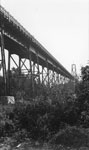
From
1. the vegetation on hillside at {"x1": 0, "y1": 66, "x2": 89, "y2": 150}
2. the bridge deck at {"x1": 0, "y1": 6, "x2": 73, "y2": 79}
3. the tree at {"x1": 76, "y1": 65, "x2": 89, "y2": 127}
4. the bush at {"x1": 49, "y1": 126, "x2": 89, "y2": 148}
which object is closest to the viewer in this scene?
the bush at {"x1": 49, "y1": 126, "x2": 89, "y2": 148}

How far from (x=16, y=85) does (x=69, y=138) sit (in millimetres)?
29512

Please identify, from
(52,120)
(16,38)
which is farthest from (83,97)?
(16,38)

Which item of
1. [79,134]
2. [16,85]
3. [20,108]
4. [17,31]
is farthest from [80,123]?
[16,85]

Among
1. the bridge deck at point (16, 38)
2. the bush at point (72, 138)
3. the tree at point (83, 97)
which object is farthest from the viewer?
the bridge deck at point (16, 38)

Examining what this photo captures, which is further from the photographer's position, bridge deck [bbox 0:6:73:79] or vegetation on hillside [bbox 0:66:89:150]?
bridge deck [bbox 0:6:73:79]

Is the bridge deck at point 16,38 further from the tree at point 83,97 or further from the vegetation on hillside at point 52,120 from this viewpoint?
the vegetation on hillside at point 52,120

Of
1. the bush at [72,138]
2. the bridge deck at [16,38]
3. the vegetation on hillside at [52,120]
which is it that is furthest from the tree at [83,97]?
the bridge deck at [16,38]

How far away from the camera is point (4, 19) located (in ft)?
80.4

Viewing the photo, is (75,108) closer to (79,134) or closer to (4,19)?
(79,134)

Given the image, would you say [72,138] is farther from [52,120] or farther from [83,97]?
[83,97]

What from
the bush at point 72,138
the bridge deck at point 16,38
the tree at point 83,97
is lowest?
the bush at point 72,138

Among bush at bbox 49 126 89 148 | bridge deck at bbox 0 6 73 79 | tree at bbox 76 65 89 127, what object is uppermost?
bridge deck at bbox 0 6 73 79

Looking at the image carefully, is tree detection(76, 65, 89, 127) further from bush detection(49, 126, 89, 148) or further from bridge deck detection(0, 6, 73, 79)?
bridge deck detection(0, 6, 73, 79)

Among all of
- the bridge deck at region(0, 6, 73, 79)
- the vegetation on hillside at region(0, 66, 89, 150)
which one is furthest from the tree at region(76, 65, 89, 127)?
the bridge deck at region(0, 6, 73, 79)
